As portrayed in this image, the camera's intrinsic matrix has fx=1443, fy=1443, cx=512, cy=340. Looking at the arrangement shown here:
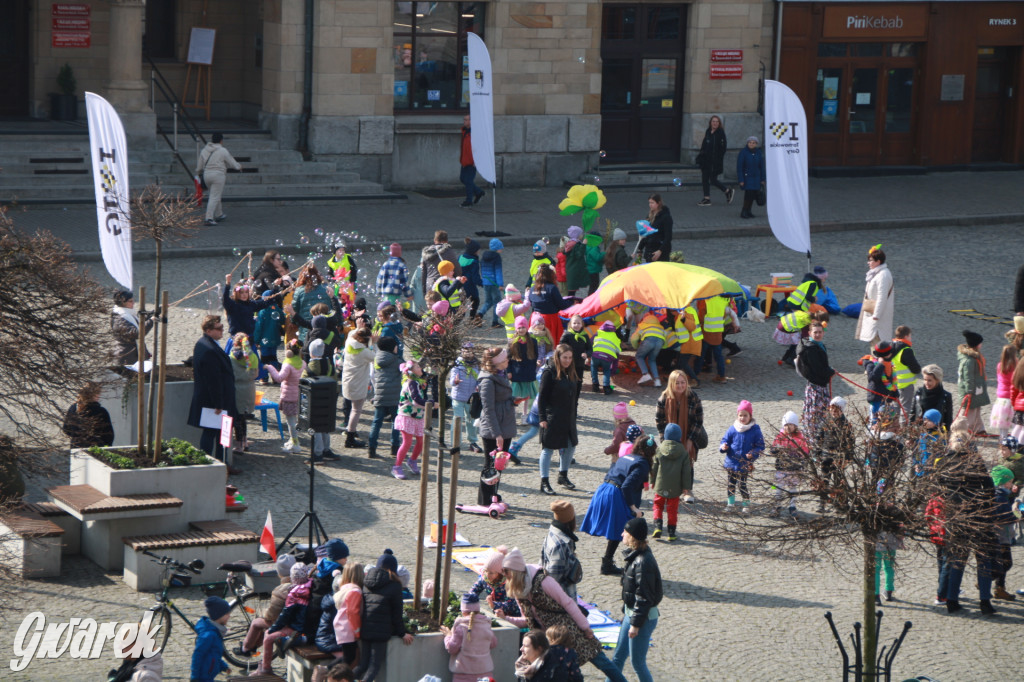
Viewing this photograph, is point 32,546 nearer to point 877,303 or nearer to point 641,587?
point 641,587

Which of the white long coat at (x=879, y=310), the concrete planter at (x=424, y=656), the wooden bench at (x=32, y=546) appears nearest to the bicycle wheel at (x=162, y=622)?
the wooden bench at (x=32, y=546)

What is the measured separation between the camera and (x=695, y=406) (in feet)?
46.7

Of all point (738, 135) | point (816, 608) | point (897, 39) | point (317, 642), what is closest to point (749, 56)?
point (738, 135)

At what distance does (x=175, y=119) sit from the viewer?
2845 centimetres

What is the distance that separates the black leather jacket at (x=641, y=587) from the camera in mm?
10633

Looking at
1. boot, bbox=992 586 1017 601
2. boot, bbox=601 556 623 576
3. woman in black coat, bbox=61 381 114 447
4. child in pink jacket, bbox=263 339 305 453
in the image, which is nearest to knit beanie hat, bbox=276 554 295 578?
woman in black coat, bbox=61 381 114 447

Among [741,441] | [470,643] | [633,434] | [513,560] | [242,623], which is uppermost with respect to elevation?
[633,434]

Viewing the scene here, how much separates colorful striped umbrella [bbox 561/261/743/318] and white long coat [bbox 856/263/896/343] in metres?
2.09

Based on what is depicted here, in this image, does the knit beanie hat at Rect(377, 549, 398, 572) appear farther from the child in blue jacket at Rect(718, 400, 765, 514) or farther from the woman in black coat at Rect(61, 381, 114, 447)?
the child in blue jacket at Rect(718, 400, 765, 514)

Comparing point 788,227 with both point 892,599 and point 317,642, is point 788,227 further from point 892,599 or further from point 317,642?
point 317,642

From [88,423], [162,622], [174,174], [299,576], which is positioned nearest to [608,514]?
[299,576]

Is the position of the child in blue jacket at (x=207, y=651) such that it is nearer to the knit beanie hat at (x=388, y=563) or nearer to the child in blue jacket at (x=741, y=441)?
the knit beanie hat at (x=388, y=563)

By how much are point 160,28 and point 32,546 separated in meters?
22.5

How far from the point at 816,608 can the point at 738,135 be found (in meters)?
22.7
